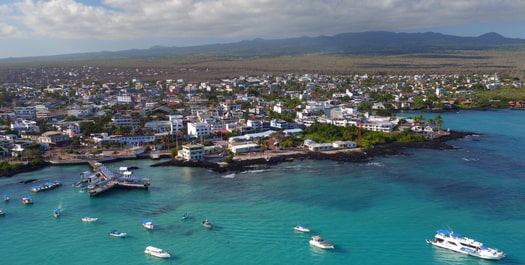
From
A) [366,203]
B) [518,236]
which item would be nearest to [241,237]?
[366,203]

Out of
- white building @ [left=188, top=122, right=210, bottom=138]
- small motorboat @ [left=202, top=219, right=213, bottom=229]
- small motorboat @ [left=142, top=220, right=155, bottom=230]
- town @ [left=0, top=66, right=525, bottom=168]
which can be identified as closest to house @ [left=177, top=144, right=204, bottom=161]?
town @ [left=0, top=66, right=525, bottom=168]

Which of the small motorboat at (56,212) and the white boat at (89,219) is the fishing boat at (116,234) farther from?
the small motorboat at (56,212)

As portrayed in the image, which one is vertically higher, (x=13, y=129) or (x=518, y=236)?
(x=13, y=129)

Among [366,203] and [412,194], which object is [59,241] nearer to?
[366,203]

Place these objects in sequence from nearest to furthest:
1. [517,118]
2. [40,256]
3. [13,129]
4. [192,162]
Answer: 1. [40,256]
2. [192,162]
3. [13,129]
4. [517,118]

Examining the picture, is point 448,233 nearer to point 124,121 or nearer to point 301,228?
point 301,228

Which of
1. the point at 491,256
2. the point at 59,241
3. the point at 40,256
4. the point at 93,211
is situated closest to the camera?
the point at 491,256

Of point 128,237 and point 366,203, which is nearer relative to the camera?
point 128,237
